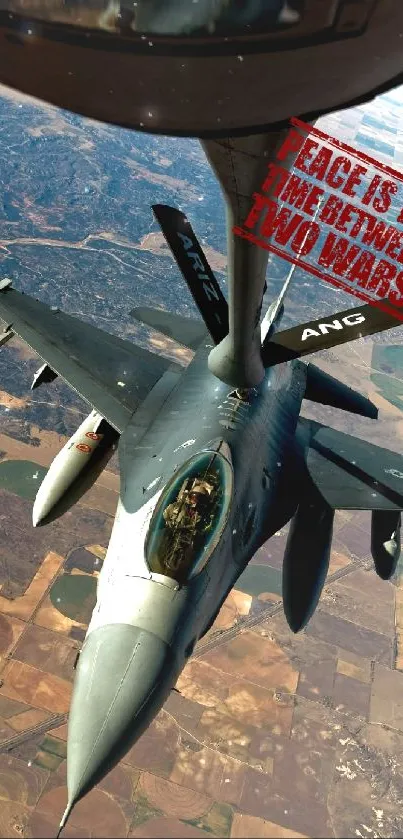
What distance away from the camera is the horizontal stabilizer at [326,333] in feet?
29.2

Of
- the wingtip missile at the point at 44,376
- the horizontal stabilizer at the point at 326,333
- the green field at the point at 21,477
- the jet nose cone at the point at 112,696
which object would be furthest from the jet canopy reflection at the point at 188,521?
the green field at the point at 21,477

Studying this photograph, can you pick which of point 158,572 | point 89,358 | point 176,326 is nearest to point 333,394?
point 176,326

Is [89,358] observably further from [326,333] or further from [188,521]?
[326,333]

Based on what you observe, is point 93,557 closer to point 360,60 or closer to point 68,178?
point 360,60

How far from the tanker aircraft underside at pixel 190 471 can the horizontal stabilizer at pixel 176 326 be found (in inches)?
2.6

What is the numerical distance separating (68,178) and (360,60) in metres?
112

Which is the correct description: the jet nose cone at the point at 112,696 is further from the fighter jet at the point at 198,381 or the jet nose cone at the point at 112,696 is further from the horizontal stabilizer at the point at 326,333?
the horizontal stabilizer at the point at 326,333

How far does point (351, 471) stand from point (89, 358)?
7.79m

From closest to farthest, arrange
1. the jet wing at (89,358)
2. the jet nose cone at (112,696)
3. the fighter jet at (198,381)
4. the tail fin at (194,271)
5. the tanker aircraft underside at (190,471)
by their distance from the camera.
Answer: the fighter jet at (198,381)
the jet nose cone at (112,696)
the tanker aircraft underside at (190,471)
the tail fin at (194,271)
the jet wing at (89,358)

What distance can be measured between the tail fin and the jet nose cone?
4919 mm

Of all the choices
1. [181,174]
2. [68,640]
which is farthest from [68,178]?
[68,640]

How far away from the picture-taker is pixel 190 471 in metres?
9.99

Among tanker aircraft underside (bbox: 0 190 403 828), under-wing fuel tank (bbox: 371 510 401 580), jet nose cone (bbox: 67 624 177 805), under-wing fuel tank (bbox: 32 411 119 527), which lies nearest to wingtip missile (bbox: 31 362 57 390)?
tanker aircraft underside (bbox: 0 190 403 828)

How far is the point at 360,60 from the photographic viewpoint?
228cm
